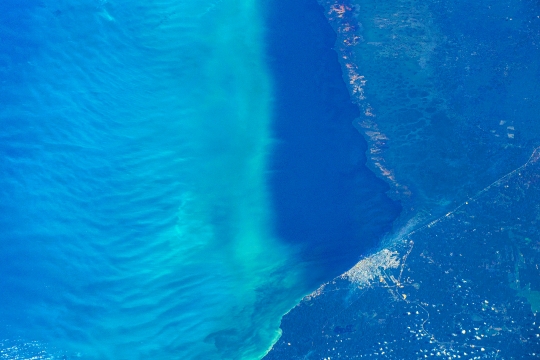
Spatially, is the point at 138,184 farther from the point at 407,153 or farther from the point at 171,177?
the point at 407,153

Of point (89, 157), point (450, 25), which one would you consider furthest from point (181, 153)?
point (450, 25)

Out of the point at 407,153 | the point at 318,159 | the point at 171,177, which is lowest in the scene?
the point at 407,153

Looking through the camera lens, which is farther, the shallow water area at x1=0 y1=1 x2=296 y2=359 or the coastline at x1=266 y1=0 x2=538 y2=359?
the shallow water area at x1=0 y1=1 x2=296 y2=359

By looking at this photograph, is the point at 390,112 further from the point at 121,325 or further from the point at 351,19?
the point at 121,325

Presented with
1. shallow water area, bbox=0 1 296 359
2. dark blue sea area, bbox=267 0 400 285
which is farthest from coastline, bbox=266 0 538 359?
shallow water area, bbox=0 1 296 359

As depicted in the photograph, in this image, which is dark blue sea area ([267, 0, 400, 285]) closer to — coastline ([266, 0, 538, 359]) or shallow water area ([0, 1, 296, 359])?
coastline ([266, 0, 538, 359])

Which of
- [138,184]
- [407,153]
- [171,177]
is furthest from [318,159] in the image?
[138,184]
